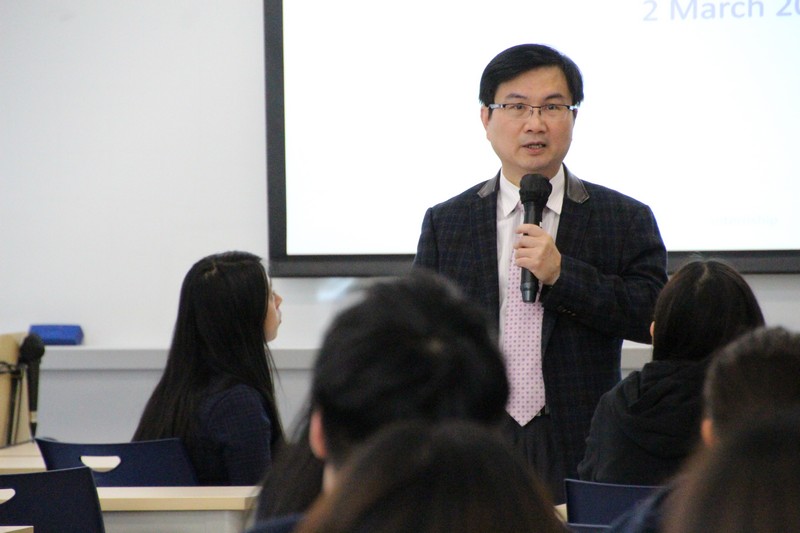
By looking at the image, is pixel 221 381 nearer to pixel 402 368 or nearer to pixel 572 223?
pixel 572 223

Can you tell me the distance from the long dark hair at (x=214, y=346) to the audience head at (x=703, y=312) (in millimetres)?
942

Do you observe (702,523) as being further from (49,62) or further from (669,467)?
(49,62)

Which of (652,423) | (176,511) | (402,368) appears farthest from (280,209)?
(402,368)

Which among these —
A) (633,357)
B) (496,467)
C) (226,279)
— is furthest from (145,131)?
(496,467)

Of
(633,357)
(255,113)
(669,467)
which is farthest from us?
(255,113)

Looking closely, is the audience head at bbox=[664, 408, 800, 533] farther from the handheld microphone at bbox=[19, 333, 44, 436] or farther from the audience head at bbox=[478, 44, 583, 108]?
the handheld microphone at bbox=[19, 333, 44, 436]

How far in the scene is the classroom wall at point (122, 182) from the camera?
3971mm

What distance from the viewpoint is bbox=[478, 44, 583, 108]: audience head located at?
2.50m

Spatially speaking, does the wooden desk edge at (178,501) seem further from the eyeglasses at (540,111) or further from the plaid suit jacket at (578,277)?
the eyeglasses at (540,111)

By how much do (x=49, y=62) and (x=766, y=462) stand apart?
3.94 m

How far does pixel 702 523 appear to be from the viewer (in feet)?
1.98

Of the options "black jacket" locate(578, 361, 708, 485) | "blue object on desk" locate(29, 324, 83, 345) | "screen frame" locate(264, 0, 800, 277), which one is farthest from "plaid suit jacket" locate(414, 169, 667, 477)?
"blue object on desk" locate(29, 324, 83, 345)

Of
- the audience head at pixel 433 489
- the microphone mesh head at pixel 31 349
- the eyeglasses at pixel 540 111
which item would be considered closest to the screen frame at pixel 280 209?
the microphone mesh head at pixel 31 349

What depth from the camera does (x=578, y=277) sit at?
2.29m
